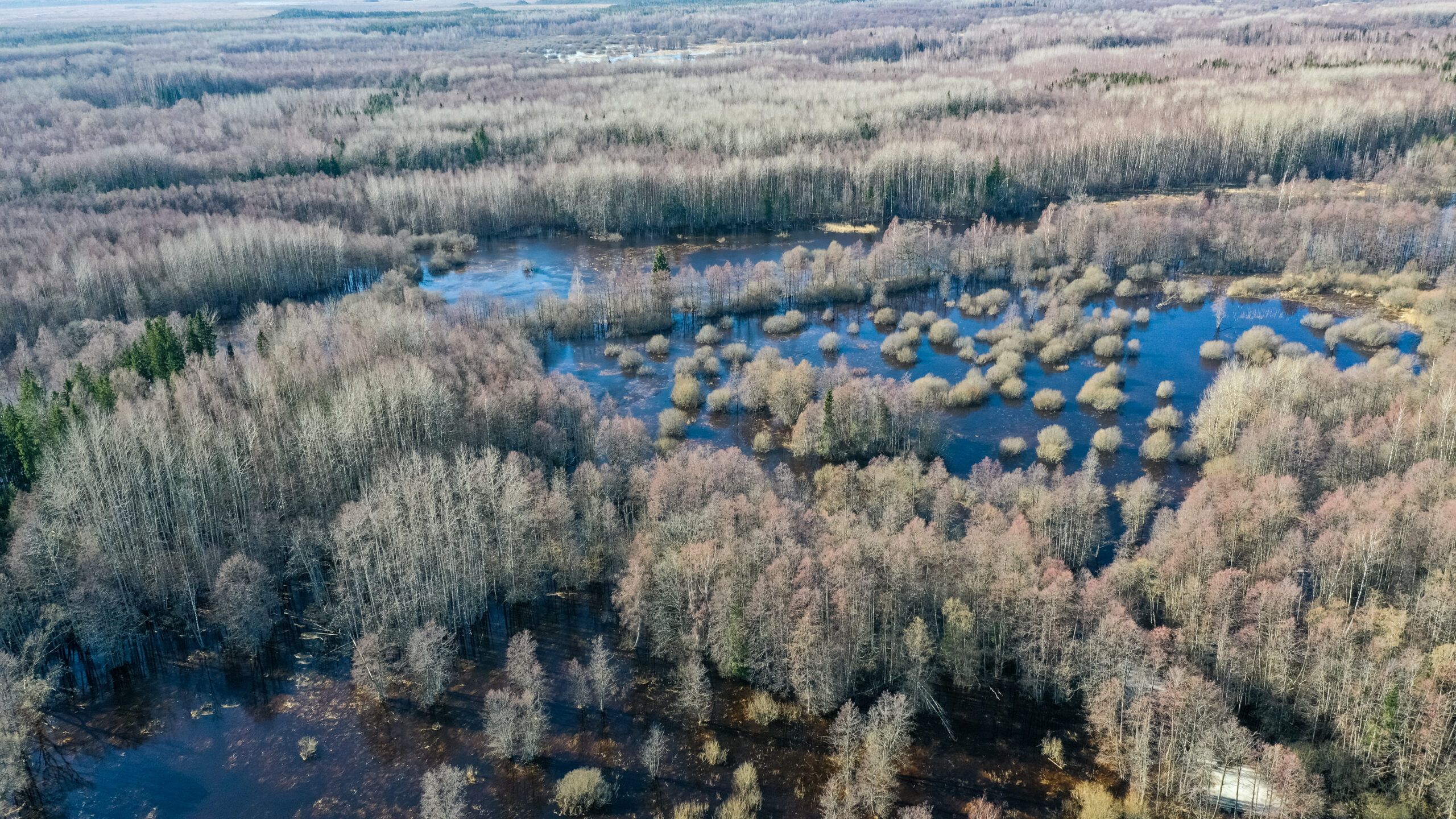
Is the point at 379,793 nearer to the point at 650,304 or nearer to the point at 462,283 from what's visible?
the point at 650,304

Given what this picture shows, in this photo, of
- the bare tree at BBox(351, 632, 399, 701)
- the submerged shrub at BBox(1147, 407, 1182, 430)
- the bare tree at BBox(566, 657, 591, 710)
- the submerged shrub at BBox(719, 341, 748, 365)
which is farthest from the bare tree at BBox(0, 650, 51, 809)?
the submerged shrub at BBox(1147, 407, 1182, 430)

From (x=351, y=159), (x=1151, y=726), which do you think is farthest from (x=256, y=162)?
(x=1151, y=726)

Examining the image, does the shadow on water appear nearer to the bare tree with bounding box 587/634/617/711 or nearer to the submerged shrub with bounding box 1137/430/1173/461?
the submerged shrub with bounding box 1137/430/1173/461

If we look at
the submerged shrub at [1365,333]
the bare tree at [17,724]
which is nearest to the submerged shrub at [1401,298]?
the submerged shrub at [1365,333]

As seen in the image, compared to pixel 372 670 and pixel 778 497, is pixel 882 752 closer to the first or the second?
pixel 778 497

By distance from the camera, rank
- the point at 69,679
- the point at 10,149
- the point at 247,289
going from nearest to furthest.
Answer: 1. the point at 69,679
2. the point at 247,289
3. the point at 10,149

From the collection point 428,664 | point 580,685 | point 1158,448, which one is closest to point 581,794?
point 580,685

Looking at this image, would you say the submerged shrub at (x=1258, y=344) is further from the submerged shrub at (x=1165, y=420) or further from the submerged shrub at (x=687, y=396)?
the submerged shrub at (x=687, y=396)
